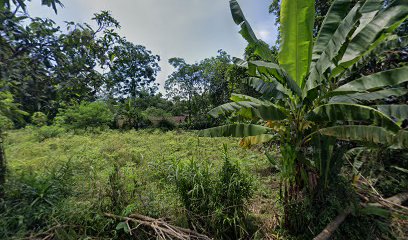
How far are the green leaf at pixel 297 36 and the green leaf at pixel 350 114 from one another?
592 millimetres

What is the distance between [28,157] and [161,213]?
4.28 m

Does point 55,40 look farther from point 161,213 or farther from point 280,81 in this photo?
point 280,81

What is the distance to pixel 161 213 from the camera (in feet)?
9.65

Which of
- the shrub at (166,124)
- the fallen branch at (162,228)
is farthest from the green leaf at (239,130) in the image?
the shrub at (166,124)

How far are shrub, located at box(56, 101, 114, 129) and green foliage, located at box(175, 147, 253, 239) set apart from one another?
387 inches

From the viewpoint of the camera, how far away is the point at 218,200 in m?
2.88

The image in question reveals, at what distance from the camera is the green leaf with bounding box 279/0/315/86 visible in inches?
116

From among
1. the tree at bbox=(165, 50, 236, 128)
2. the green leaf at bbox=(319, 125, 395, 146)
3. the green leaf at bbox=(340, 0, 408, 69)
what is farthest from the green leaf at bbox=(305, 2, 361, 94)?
the tree at bbox=(165, 50, 236, 128)

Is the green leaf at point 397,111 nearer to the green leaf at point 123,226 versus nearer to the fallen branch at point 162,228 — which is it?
the fallen branch at point 162,228

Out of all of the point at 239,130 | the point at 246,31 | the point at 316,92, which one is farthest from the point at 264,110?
the point at 246,31

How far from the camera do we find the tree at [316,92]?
8.74ft

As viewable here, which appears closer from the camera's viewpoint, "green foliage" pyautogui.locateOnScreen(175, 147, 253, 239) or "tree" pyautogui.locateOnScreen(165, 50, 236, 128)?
"green foliage" pyautogui.locateOnScreen(175, 147, 253, 239)

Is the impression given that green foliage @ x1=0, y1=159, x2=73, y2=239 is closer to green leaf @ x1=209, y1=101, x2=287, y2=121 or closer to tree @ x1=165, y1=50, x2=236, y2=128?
Result: green leaf @ x1=209, y1=101, x2=287, y2=121

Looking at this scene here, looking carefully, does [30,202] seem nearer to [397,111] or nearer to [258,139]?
[258,139]
